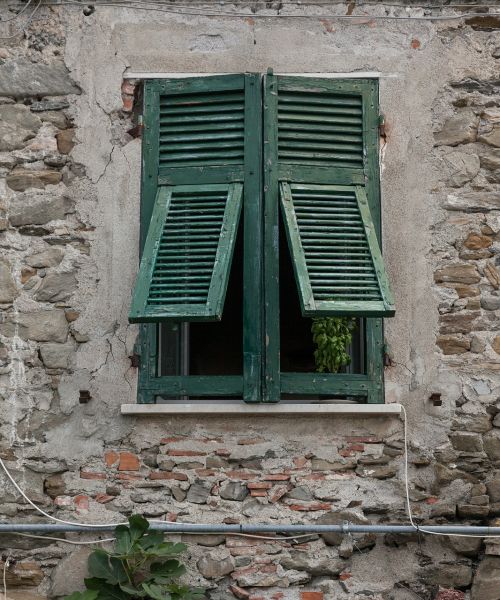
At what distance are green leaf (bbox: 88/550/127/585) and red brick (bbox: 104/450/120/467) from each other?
0.46 metres

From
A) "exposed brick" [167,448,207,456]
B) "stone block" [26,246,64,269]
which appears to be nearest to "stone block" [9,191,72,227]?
"stone block" [26,246,64,269]

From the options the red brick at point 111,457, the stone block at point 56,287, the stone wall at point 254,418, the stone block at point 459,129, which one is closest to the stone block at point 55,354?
the stone wall at point 254,418

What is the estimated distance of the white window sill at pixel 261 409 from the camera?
5.32 meters

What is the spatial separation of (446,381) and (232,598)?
143 centimetres

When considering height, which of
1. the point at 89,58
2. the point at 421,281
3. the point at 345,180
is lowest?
the point at 421,281

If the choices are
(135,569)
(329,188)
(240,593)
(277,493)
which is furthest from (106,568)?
(329,188)

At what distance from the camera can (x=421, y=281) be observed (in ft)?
18.2

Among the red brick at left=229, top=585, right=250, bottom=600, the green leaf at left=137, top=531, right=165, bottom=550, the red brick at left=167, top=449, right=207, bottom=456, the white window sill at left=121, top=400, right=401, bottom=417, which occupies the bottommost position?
the red brick at left=229, top=585, right=250, bottom=600

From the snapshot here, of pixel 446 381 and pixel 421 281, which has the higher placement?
pixel 421 281

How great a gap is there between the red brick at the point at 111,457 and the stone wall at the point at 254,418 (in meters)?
0.01

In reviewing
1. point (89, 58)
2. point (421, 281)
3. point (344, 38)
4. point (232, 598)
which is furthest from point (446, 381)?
point (89, 58)

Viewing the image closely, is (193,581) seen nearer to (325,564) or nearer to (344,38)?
(325,564)

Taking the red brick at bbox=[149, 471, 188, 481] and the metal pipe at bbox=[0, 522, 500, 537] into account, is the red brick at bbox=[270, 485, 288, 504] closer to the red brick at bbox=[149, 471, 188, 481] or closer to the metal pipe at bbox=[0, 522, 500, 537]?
the metal pipe at bbox=[0, 522, 500, 537]

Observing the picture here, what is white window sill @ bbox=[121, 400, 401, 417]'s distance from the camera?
5316 millimetres
